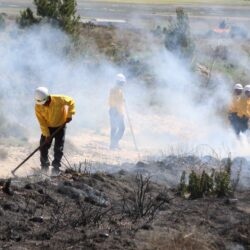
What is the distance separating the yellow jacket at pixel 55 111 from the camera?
11367 millimetres

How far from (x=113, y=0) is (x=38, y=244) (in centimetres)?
3733

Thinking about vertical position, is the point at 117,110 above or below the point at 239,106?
below

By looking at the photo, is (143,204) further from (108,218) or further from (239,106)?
(239,106)

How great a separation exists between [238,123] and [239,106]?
458mm

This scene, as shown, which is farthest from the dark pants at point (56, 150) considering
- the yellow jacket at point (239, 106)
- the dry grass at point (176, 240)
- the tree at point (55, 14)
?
the tree at point (55, 14)

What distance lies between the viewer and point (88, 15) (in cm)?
3192

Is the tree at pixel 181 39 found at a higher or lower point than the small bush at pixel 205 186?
higher

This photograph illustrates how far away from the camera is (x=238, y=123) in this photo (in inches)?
629

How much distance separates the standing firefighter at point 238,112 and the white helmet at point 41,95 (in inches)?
235

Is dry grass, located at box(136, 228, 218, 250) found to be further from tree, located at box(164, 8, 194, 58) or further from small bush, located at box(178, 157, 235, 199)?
tree, located at box(164, 8, 194, 58)

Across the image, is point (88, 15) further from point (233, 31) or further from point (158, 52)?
point (158, 52)

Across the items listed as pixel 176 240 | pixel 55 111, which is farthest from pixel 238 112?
pixel 176 240

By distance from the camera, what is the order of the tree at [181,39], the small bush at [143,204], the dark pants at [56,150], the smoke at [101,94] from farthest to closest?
the tree at [181,39] → the smoke at [101,94] → the dark pants at [56,150] → the small bush at [143,204]

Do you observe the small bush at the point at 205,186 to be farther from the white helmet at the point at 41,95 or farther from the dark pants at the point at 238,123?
the dark pants at the point at 238,123
